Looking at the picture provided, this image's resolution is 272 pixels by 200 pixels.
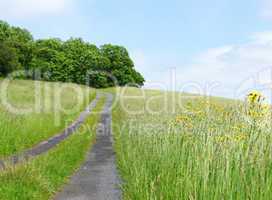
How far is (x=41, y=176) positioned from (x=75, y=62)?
84640mm

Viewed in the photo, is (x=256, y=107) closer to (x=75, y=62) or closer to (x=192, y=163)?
(x=192, y=163)

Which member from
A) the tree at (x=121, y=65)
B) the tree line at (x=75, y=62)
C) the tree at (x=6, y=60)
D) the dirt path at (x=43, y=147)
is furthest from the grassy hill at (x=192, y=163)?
the tree at (x=121, y=65)

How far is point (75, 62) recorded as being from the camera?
9400cm

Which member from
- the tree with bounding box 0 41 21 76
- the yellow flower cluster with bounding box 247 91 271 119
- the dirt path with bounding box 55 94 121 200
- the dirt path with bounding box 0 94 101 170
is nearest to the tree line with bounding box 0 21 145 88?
the tree with bounding box 0 41 21 76

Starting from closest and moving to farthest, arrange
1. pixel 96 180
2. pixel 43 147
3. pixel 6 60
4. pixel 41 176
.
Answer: pixel 41 176
pixel 96 180
pixel 43 147
pixel 6 60

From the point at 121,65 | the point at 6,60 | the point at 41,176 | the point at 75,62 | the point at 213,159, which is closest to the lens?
the point at 213,159

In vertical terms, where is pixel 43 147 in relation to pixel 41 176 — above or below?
below

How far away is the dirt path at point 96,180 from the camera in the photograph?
9.98 m

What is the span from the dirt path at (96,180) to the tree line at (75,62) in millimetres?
69052

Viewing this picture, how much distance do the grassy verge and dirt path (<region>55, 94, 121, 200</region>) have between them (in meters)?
0.26

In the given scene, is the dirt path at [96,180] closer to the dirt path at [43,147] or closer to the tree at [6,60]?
the dirt path at [43,147]

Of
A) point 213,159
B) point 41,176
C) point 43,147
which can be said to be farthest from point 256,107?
point 43,147

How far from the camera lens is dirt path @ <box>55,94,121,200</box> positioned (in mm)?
9984

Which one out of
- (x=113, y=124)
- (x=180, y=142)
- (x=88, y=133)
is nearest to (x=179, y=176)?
(x=180, y=142)
